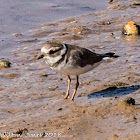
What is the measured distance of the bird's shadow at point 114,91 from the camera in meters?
7.47

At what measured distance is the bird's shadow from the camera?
24.5ft

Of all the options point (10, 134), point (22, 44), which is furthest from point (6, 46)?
point (10, 134)

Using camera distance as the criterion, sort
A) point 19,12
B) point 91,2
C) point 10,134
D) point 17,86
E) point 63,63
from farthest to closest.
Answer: point 91,2 → point 19,12 → point 17,86 → point 63,63 → point 10,134

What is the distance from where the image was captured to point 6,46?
33.9ft

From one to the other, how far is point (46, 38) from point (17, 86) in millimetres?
3093

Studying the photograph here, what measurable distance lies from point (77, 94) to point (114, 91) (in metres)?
0.65

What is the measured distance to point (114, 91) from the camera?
7.59m

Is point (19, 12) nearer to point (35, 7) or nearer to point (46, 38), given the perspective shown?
point (35, 7)

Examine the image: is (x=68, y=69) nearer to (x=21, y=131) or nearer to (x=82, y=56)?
(x=82, y=56)

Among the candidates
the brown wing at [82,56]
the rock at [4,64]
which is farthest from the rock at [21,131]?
the rock at [4,64]

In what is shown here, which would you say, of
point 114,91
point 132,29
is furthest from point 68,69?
point 132,29

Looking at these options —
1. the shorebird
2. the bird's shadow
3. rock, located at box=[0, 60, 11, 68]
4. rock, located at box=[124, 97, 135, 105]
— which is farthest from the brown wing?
rock, located at box=[0, 60, 11, 68]

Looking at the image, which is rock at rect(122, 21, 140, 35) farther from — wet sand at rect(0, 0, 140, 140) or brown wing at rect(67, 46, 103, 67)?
brown wing at rect(67, 46, 103, 67)

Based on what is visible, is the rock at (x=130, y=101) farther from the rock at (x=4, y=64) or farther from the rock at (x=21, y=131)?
the rock at (x=4, y=64)
